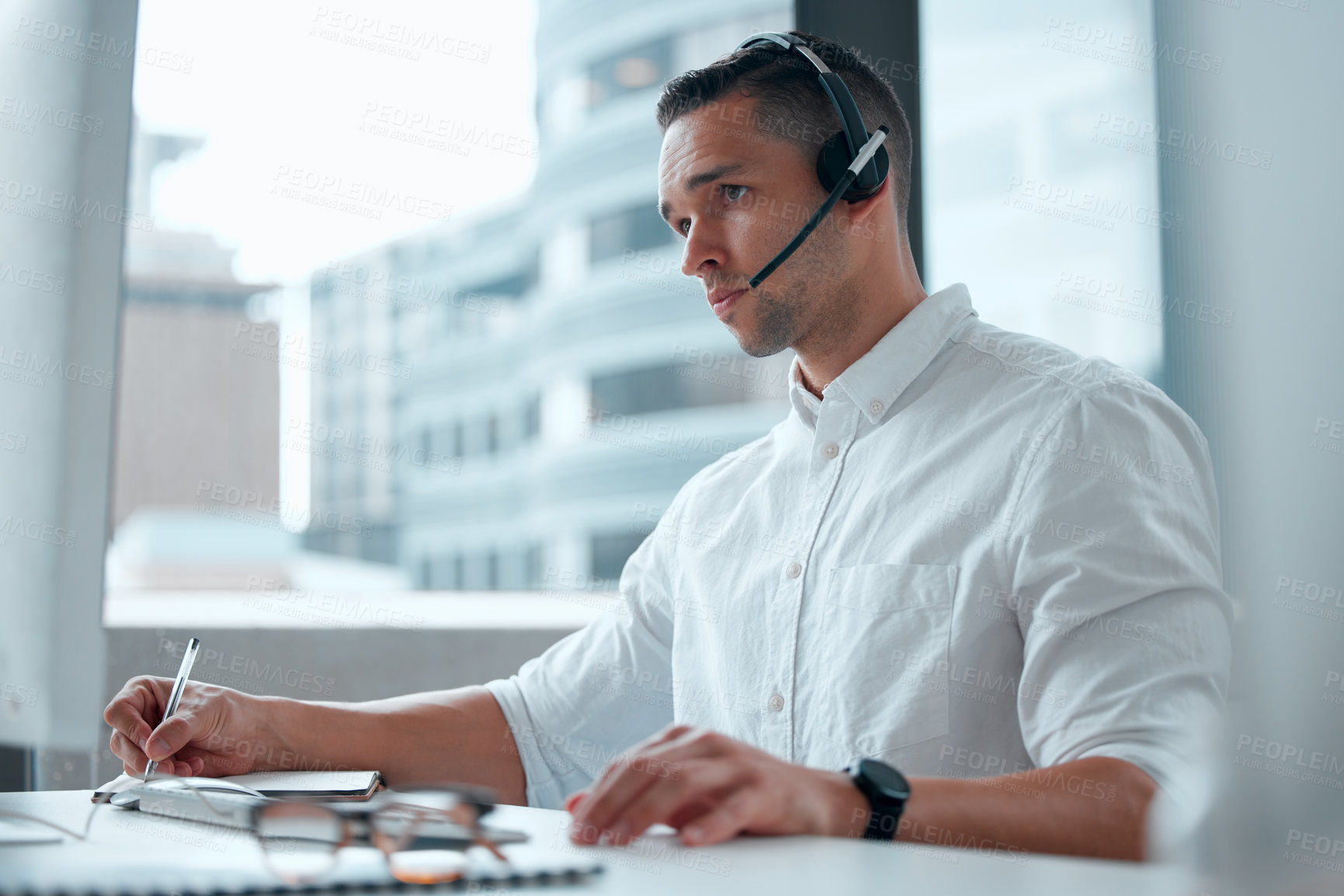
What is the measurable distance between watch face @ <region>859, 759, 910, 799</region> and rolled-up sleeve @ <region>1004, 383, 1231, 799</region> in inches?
7.1

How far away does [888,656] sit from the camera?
101cm

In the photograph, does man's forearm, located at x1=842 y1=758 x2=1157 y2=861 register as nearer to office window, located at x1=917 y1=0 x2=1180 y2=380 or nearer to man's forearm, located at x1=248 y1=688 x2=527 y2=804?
man's forearm, located at x1=248 y1=688 x2=527 y2=804

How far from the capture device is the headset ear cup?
1.22 meters

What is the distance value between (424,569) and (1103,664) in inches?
821

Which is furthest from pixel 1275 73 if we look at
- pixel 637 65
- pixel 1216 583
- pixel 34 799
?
pixel 637 65

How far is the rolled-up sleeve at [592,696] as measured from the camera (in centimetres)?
130

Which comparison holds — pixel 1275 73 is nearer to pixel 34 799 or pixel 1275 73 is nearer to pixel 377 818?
pixel 377 818

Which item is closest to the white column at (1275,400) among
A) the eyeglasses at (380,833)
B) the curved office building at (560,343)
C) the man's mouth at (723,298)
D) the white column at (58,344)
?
the eyeglasses at (380,833)

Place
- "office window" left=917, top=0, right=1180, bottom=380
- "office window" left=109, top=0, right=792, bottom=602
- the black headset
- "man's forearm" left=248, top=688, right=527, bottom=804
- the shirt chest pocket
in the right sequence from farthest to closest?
"office window" left=109, top=0, right=792, bottom=602 → "office window" left=917, top=0, right=1180, bottom=380 → the black headset → "man's forearm" left=248, top=688, right=527, bottom=804 → the shirt chest pocket

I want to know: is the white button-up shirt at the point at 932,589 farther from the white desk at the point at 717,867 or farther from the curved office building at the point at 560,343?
the curved office building at the point at 560,343

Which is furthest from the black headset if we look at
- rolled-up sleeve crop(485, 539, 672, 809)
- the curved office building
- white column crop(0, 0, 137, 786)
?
the curved office building

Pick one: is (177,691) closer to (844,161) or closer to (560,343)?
(844,161)

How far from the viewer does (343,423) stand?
2.09 m

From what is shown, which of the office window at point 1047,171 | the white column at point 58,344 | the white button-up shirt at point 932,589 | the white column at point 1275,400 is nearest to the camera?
the white column at point 1275,400
